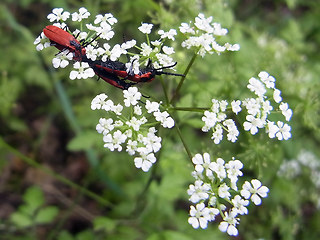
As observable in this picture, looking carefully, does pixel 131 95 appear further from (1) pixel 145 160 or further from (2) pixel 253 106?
(2) pixel 253 106

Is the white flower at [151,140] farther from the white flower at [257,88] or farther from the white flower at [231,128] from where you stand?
the white flower at [257,88]

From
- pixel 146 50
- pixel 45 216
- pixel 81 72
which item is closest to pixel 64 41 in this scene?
pixel 81 72

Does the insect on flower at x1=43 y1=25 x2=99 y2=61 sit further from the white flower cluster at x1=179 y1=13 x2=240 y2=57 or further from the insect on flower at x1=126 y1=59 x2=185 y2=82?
the white flower cluster at x1=179 y1=13 x2=240 y2=57

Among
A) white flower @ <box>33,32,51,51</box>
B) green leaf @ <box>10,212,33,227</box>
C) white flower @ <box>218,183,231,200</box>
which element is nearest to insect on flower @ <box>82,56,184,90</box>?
white flower @ <box>33,32,51,51</box>

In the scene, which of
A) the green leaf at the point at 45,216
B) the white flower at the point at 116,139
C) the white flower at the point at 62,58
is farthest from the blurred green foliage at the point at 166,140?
the white flower at the point at 62,58

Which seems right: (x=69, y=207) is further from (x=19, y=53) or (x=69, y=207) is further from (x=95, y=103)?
(x=95, y=103)
